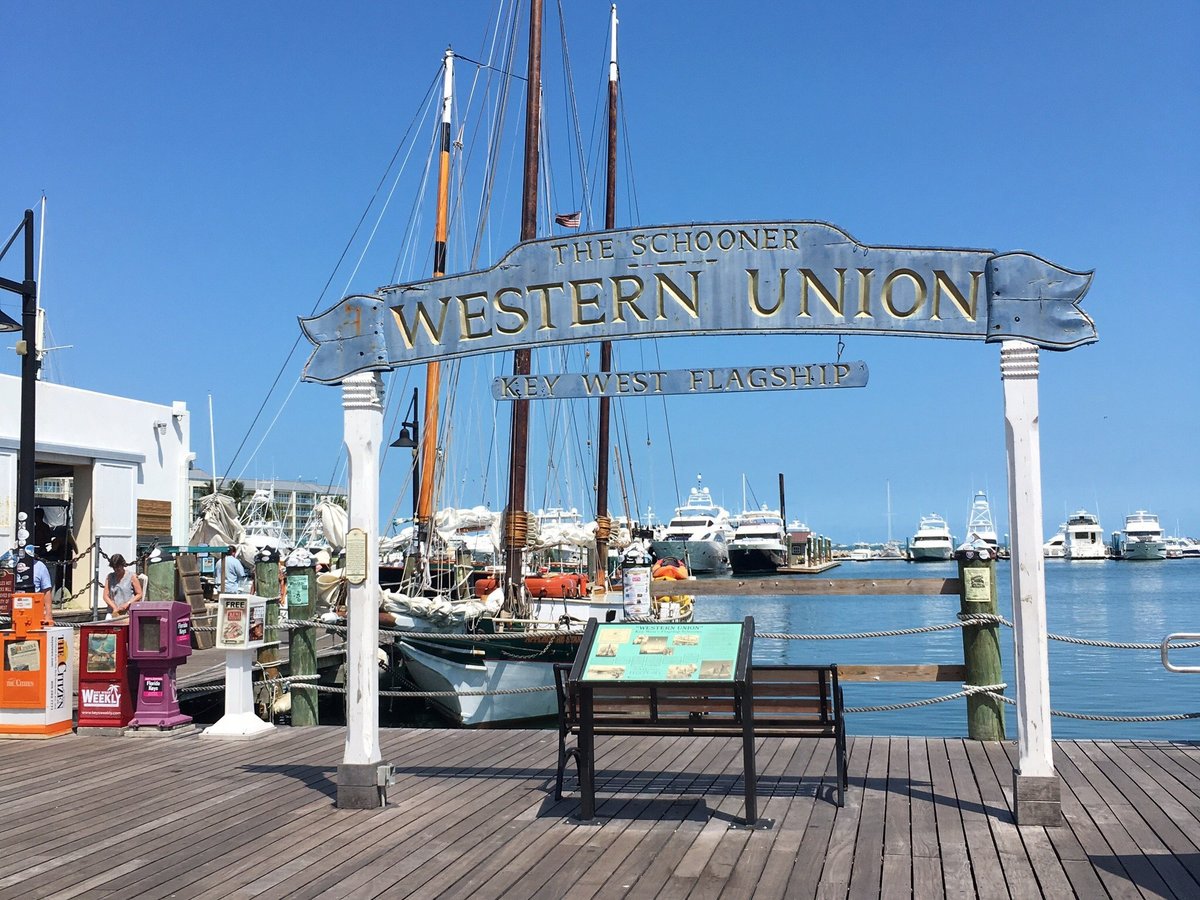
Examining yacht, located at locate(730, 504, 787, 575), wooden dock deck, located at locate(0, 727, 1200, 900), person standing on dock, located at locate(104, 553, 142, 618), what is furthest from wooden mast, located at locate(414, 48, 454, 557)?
yacht, located at locate(730, 504, 787, 575)

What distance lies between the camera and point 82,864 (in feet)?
19.4

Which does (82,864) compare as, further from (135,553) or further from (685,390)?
(135,553)

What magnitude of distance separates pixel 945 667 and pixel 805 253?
3.96 m

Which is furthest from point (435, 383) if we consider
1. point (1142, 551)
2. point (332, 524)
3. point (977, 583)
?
point (1142, 551)

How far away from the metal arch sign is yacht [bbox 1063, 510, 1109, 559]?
13784 cm

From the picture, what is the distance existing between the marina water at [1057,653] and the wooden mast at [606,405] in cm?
501

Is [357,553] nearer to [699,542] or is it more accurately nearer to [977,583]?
[977,583]

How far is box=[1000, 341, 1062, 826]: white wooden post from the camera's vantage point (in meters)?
6.31

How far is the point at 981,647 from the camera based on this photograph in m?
8.95

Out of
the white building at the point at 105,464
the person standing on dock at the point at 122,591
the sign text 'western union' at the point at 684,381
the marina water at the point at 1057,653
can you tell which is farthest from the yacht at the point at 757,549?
the sign text 'western union' at the point at 684,381

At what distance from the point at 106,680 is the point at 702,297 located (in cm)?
686

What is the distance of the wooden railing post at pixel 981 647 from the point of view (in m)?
8.86

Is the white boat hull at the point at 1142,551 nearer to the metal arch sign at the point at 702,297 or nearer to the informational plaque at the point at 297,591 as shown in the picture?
the informational plaque at the point at 297,591

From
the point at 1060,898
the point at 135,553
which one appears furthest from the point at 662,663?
the point at 135,553
